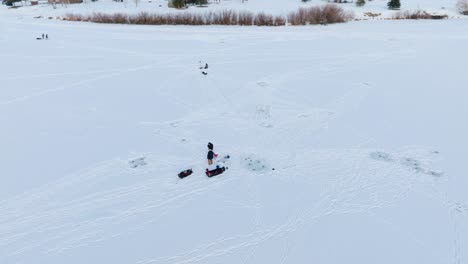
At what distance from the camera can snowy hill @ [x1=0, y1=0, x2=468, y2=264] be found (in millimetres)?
4988

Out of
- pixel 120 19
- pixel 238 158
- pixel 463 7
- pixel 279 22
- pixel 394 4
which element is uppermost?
pixel 394 4

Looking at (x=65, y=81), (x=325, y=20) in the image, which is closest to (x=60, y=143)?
(x=65, y=81)

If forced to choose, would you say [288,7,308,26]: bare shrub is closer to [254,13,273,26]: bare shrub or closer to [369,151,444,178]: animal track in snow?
[254,13,273,26]: bare shrub

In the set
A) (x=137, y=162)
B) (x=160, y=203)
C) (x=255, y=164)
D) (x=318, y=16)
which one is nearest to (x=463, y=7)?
(x=318, y=16)

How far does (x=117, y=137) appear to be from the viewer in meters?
7.82

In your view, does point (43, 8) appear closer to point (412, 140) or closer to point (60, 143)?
point (60, 143)

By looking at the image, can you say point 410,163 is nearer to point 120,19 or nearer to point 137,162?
point 137,162

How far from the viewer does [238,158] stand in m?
6.93

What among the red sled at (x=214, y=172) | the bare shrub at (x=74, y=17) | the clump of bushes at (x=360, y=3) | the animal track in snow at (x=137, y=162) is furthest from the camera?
the clump of bushes at (x=360, y=3)

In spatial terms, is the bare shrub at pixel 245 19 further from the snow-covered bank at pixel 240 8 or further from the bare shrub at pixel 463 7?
the bare shrub at pixel 463 7

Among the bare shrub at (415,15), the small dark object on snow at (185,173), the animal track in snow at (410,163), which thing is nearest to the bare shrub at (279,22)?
the bare shrub at (415,15)

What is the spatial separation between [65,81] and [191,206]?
8066 millimetres

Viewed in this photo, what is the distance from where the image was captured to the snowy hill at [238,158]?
4.99m

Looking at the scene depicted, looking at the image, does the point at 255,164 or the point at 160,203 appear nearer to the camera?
the point at 160,203
